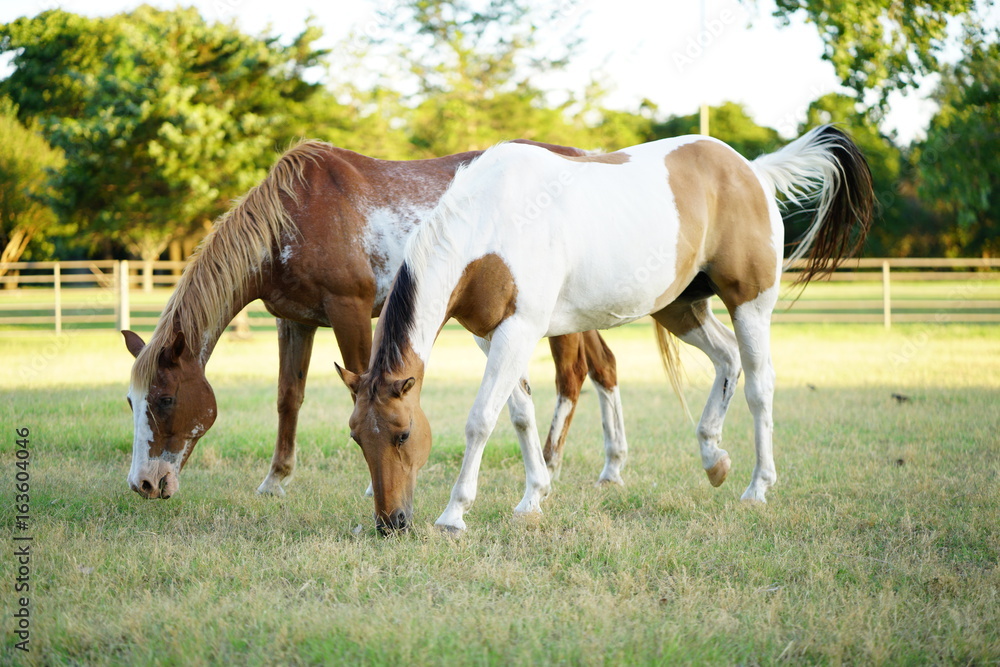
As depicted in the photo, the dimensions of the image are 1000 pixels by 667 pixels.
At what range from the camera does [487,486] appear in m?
4.76

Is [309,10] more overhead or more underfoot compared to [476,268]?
more overhead

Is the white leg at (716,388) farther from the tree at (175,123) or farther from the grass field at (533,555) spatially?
the tree at (175,123)

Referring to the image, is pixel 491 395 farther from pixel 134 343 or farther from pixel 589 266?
pixel 134 343

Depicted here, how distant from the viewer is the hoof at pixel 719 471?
14.4 feet

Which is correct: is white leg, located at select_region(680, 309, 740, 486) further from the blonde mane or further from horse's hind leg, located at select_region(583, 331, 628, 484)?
the blonde mane

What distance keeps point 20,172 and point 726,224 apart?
29157mm

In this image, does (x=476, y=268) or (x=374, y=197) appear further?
(x=374, y=197)

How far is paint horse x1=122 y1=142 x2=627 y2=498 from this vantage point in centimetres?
398

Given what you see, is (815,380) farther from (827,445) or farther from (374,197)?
(374,197)

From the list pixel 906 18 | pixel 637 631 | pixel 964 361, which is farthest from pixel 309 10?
pixel 637 631

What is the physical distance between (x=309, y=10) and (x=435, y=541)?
47.9 feet

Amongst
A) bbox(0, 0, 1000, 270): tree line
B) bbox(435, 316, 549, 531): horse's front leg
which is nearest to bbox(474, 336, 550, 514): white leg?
bbox(435, 316, 549, 531): horse's front leg

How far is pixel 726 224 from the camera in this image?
4.34 metres

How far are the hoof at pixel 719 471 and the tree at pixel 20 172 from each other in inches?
1036
